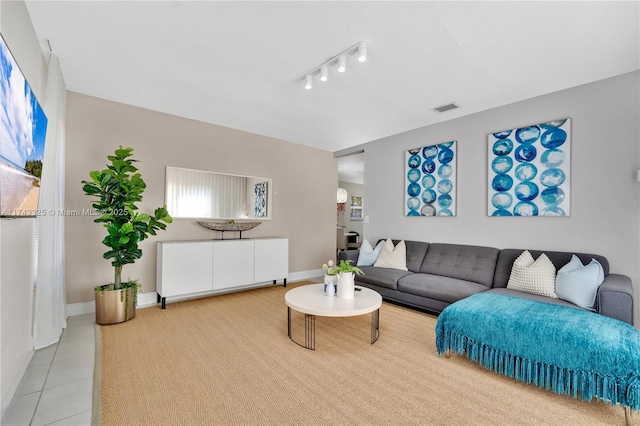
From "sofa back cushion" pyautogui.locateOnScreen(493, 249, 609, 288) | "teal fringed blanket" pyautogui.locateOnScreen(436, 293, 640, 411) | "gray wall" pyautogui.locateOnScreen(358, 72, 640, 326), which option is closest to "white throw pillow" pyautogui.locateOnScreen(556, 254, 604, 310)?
"sofa back cushion" pyautogui.locateOnScreen(493, 249, 609, 288)

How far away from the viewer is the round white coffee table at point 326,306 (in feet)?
7.69

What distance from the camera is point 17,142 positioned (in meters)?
1.51

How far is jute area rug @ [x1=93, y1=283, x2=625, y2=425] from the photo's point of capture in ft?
5.32

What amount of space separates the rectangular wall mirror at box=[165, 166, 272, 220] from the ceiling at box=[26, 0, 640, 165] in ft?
3.29

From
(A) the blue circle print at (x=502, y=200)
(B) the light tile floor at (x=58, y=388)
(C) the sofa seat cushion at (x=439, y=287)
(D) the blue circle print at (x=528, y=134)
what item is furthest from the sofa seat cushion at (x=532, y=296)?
(B) the light tile floor at (x=58, y=388)

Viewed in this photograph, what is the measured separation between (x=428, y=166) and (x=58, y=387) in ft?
15.1

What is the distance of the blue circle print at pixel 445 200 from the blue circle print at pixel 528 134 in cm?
109

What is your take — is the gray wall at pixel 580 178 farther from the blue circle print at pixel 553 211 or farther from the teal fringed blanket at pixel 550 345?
the teal fringed blanket at pixel 550 345

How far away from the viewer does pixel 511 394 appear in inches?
72.9

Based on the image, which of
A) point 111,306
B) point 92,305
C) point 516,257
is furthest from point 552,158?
point 92,305

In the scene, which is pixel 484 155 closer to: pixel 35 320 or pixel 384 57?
pixel 384 57

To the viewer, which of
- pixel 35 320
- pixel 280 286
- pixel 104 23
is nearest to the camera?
pixel 104 23

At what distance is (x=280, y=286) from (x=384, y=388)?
3061 mm

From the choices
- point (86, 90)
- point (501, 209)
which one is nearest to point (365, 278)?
point (501, 209)
